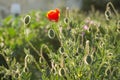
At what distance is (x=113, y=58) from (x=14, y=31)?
275 centimetres

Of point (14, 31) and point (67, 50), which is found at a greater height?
point (14, 31)

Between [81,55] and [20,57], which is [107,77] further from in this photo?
[20,57]

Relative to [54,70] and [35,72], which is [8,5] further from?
[54,70]

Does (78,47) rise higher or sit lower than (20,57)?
lower

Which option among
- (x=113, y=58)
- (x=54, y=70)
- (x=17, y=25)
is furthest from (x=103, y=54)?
(x=17, y=25)

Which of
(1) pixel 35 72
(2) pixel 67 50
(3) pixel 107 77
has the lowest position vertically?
(3) pixel 107 77

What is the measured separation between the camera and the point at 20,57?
4602 mm

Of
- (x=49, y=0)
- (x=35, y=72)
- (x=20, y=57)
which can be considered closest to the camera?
(x=35, y=72)

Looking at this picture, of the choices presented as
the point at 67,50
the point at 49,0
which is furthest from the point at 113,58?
the point at 49,0

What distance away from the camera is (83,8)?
12.5 meters

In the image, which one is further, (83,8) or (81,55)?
(83,8)

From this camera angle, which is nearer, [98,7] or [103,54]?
[103,54]

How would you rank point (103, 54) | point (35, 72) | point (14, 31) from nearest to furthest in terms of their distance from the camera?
point (103, 54) < point (35, 72) < point (14, 31)

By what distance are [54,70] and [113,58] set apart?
382 mm
